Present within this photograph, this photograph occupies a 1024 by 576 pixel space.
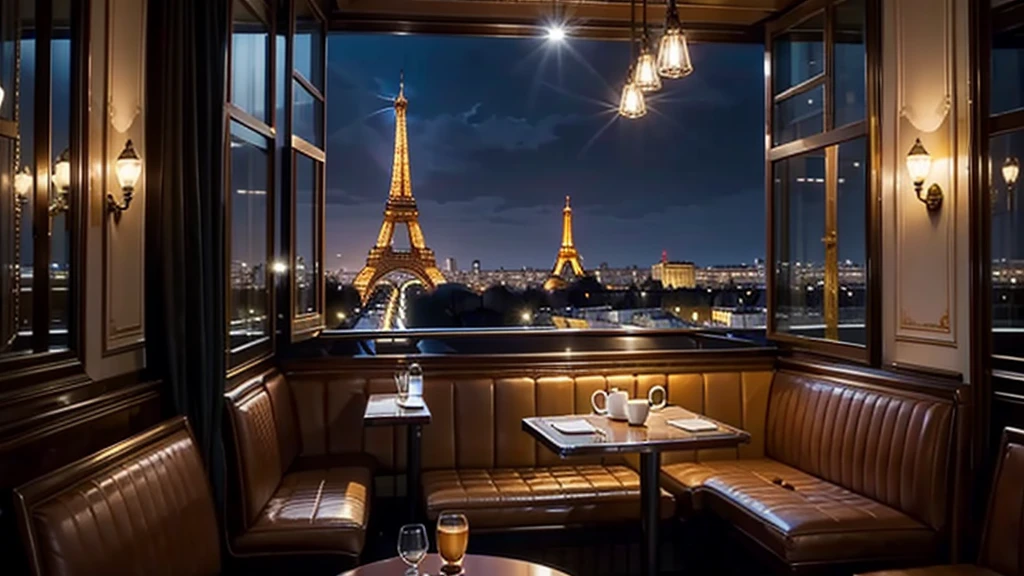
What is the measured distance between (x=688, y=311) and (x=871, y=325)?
1.47 meters

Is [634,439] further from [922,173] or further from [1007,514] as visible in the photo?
[922,173]

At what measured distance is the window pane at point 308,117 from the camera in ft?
14.4

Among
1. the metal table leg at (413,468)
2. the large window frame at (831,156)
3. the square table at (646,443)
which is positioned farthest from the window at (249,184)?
the large window frame at (831,156)

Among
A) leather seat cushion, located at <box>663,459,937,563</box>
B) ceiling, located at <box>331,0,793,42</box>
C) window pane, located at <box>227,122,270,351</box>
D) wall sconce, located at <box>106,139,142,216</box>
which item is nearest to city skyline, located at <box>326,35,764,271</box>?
ceiling, located at <box>331,0,793,42</box>

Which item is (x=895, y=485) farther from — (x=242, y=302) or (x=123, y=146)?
(x=123, y=146)

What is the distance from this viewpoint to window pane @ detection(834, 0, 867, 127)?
13.1ft

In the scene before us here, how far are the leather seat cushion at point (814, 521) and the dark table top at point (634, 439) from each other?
1.39 feet

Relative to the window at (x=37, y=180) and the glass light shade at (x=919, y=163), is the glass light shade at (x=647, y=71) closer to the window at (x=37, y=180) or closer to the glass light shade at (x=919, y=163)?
the glass light shade at (x=919, y=163)

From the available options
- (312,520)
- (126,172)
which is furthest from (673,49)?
(312,520)

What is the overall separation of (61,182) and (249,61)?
1.68 m

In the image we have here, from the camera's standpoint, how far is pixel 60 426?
83.1 inches

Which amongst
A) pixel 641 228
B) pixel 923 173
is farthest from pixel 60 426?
pixel 641 228

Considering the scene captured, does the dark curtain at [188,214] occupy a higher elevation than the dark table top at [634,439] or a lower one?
higher

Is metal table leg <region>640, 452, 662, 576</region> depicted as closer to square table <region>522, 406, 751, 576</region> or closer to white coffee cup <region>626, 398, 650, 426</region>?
square table <region>522, 406, 751, 576</region>
